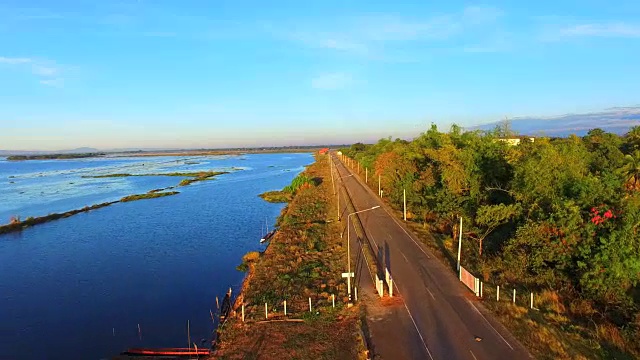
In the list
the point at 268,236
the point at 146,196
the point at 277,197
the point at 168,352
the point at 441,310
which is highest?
the point at 146,196

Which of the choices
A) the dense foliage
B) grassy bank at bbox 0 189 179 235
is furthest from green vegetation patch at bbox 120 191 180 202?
the dense foliage

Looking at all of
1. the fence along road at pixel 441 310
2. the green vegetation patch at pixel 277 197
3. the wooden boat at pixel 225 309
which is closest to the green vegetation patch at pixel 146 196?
the green vegetation patch at pixel 277 197

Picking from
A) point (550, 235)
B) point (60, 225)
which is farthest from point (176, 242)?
point (550, 235)

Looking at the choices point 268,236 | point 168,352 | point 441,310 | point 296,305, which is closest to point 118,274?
point 268,236

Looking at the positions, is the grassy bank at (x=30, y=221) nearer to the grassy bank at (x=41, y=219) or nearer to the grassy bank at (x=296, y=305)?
the grassy bank at (x=41, y=219)

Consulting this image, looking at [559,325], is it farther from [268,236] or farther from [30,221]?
[30,221]

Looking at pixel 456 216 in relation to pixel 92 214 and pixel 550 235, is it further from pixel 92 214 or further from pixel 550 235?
pixel 92 214
